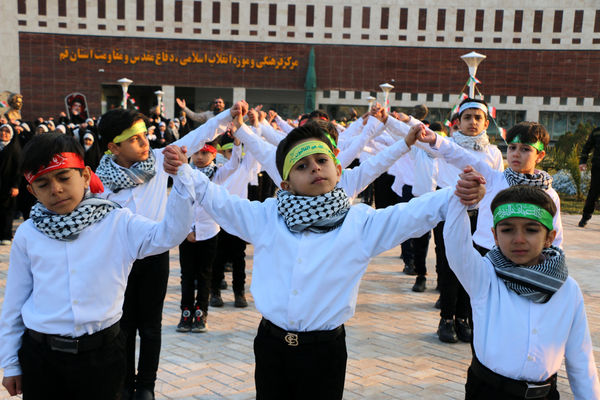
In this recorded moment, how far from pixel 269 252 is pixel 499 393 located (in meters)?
1.15

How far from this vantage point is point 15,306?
266 cm

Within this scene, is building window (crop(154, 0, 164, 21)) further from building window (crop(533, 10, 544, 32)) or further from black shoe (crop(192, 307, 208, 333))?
black shoe (crop(192, 307, 208, 333))

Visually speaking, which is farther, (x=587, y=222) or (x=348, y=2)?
(x=348, y=2)

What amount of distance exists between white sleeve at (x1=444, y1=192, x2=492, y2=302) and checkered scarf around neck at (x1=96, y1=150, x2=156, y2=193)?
230cm

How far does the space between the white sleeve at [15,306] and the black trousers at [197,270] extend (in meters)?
2.63

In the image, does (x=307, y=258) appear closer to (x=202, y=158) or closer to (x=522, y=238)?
(x=522, y=238)

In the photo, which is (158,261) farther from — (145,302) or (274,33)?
(274,33)

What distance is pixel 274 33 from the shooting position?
39.0 m

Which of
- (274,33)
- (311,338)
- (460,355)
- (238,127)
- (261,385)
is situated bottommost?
(460,355)

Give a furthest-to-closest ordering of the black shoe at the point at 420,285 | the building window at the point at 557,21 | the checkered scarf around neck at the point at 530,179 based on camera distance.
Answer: the building window at the point at 557,21
the black shoe at the point at 420,285
the checkered scarf around neck at the point at 530,179

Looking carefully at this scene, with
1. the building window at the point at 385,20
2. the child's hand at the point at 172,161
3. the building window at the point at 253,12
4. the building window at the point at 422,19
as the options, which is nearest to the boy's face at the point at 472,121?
the child's hand at the point at 172,161

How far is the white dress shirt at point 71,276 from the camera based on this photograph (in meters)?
2.57

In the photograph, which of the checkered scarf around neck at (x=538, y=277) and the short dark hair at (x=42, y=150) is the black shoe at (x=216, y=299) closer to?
the short dark hair at (x=42, y=150)

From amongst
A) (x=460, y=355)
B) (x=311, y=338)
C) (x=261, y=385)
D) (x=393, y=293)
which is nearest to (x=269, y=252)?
(x=311, y=338)
